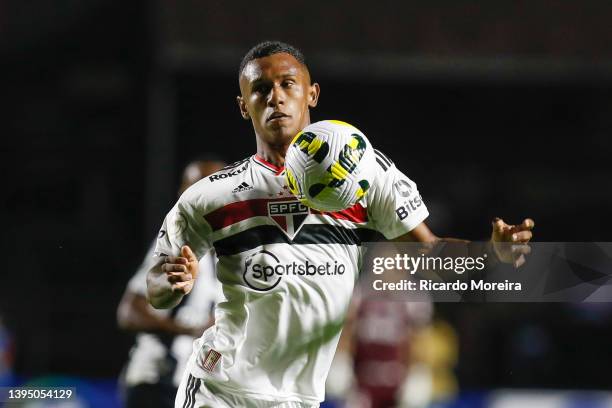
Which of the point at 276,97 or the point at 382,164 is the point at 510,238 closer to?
the point at 382,164

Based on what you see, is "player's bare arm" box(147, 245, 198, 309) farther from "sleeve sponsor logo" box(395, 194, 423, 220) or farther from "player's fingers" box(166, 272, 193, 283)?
"sleeve sponsor logo" box(395, 194, 423, 220)

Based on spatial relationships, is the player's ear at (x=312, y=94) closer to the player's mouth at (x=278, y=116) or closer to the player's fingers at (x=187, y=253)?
the player's mouth at (x=278, y=116)

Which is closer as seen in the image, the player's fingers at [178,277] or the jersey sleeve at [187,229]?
the player's fingers at [178,277]

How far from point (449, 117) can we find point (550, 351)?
102 inches

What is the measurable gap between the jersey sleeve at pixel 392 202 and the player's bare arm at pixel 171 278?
1.77 feet

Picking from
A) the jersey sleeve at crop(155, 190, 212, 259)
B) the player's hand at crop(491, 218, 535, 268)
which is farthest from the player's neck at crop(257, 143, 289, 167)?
the player's hand at crop(491, 218, 535, 268)

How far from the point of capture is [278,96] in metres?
2.84

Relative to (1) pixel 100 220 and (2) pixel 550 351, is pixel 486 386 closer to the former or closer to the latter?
(2) pixel 550 351

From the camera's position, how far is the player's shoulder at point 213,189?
9.43 feet

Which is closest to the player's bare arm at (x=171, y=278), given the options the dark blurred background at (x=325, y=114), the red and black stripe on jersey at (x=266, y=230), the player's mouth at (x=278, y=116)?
the red and black stripe on jersey at (x=266, y=230)

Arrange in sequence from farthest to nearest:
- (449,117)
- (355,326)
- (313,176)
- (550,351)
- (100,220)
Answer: (449,117) < (100,220) < (550,351) < (355,326) < (313,176)

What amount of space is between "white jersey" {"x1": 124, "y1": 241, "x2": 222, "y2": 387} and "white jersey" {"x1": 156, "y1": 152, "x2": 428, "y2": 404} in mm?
1412

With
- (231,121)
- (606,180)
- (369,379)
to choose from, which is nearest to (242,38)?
(231,121)

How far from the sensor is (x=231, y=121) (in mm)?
7754
